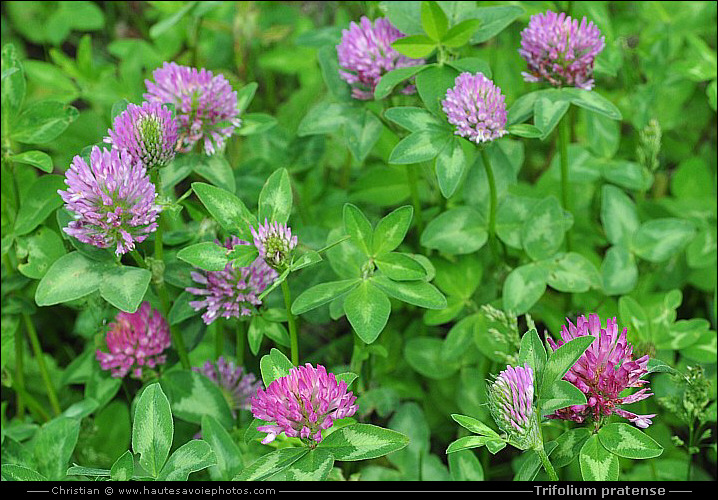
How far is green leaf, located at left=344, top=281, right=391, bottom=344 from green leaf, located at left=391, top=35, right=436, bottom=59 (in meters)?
0.55

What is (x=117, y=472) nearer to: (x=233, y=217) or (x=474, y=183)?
(x=233, y=217)

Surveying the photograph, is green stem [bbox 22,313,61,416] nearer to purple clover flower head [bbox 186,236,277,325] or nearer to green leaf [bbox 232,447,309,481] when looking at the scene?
purple clover flower head [bbox 186,236,277,325]

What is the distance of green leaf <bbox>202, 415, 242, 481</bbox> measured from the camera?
164cm

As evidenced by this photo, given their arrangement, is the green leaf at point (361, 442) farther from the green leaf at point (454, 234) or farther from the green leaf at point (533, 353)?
the green leaf at point (454, 234)

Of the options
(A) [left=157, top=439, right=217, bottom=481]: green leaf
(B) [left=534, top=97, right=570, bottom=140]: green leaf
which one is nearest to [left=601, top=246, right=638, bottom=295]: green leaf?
(B) [left=534, top=97, right=570, bottom=140]: green leaf

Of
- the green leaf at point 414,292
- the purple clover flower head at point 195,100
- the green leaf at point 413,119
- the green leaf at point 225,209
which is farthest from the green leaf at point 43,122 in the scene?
the green leaf at point 414,292

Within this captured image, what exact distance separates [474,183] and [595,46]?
427mm

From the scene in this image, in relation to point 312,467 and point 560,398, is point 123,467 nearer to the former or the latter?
point 312,467

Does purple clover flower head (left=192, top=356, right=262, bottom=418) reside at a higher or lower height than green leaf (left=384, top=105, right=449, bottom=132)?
lower

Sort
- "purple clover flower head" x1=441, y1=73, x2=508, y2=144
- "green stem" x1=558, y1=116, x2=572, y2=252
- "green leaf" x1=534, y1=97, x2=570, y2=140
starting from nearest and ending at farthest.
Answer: "purple clover flower head" x1=441, y1=73, x2=508, y2=144 → "green leaf" x1=534, y1=97, x2=570, y2=140 → "green stem" x1=558, y1=116, x2=572, y2=252

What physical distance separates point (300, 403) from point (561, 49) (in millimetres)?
986

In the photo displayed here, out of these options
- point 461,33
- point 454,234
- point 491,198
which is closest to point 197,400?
point 454,234

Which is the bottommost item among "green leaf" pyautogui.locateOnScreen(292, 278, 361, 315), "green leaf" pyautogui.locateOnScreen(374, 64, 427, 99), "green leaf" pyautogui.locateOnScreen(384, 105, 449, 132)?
"green leaf" pyautogui.locateOnScreen(292, 278, 361, 315)
